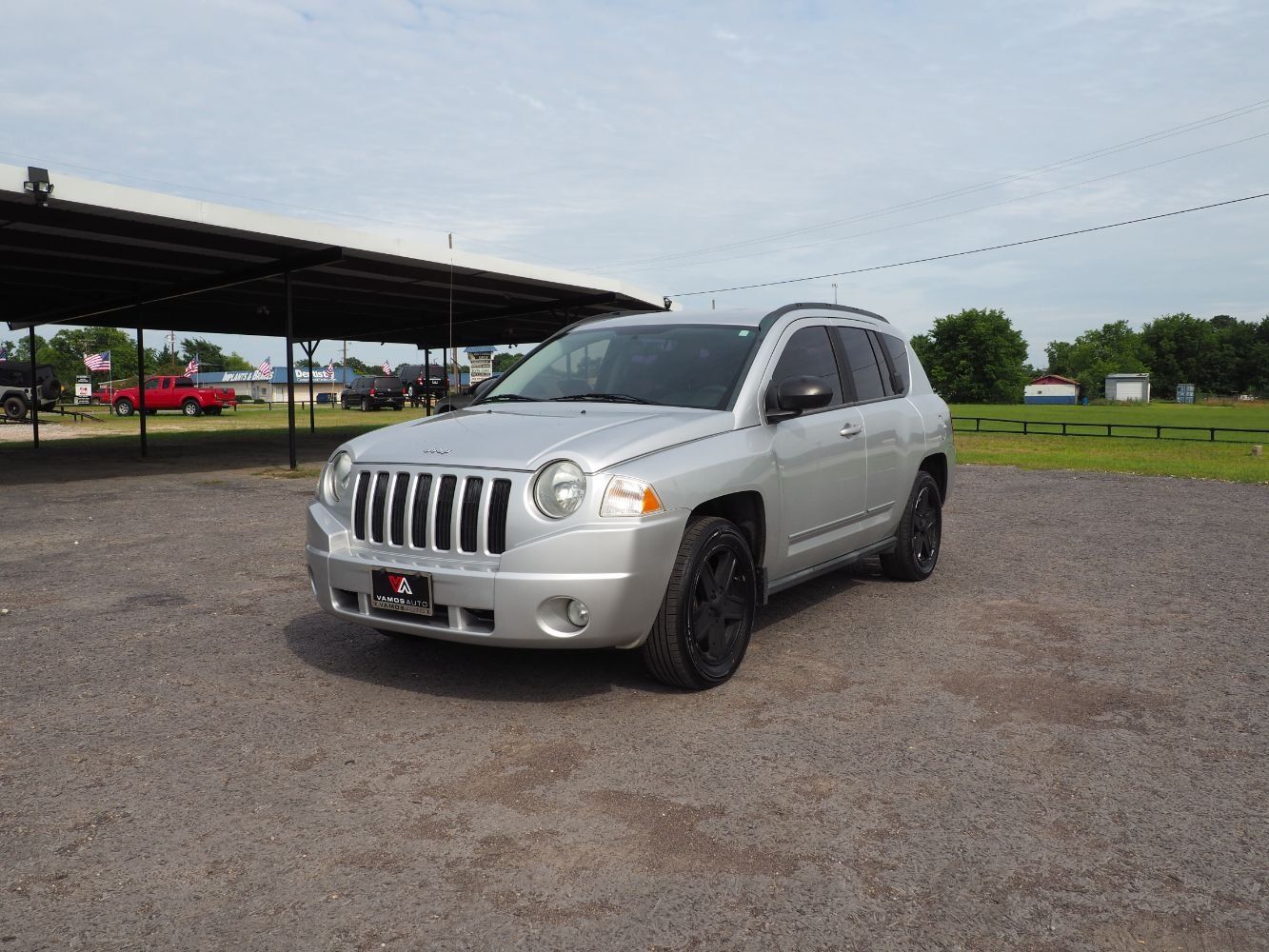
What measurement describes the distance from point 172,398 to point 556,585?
163 ft

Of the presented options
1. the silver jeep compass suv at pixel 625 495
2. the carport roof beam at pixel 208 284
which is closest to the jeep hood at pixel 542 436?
the silver jeep compass suv at pixel 625 495

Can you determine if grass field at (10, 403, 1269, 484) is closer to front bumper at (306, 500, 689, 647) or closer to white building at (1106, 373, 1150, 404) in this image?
front bumper at (306, 500, 689, 647)

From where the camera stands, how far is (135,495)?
1324 centimetres

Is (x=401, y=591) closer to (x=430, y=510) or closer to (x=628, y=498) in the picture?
(x=430, y=510)

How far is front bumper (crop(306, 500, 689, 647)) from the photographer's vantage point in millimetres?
4113

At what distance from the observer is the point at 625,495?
4.23 metres

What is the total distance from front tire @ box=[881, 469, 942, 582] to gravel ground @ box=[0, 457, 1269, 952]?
1.18ft

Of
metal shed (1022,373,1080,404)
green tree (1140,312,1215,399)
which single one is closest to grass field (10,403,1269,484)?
metal shed (1022,373,1080,404)

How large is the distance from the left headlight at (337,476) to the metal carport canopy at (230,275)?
29.5 ft

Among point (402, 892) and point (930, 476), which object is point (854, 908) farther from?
point (930, 476)

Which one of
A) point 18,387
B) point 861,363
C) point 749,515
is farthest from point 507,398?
point 18,387

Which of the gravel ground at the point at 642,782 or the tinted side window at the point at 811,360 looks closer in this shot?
the gravel ground at the point at 642,782

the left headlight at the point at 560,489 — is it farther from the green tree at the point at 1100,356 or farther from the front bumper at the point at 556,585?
the green tree at the point at 1100,356

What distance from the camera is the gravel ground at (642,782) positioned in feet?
9.05
